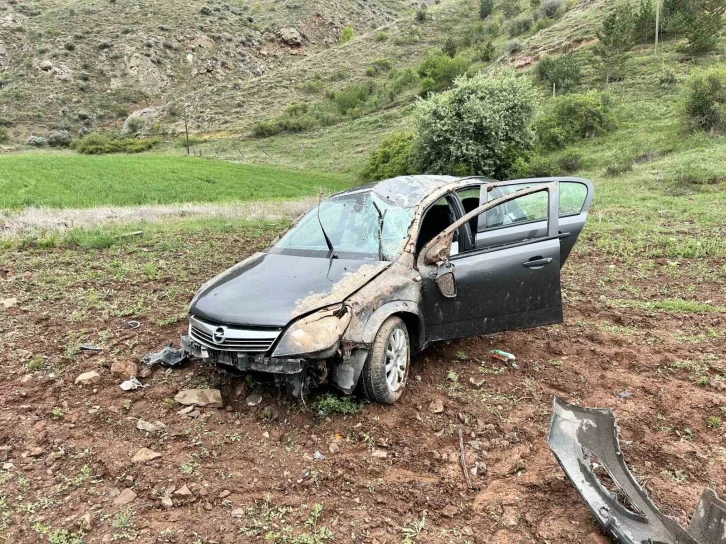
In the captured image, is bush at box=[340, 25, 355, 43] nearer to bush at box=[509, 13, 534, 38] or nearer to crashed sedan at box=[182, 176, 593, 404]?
bush at box=[509, 13, 534, 38]

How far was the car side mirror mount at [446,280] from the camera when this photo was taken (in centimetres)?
407

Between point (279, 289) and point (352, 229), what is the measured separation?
108 cm

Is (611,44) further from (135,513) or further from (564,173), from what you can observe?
(135,513)

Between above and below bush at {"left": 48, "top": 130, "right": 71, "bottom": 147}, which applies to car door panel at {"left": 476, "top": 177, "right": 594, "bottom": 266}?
below

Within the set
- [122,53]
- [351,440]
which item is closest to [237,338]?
[351,440]

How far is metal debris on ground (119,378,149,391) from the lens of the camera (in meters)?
4.06

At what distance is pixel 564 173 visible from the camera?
67.2 ft

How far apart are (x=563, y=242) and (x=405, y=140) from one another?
77.9 feet

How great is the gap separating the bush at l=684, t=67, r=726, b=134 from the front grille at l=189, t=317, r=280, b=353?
68.1 feet

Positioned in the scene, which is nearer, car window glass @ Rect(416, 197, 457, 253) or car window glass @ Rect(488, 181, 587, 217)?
car window glass @ Rect(416, 197, 457, 253)

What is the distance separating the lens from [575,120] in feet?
76.6

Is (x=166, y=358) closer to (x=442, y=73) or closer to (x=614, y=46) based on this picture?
(x=614, y=46)

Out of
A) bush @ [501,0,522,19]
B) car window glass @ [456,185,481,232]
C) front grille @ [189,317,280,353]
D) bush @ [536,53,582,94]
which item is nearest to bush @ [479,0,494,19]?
bush @ [501,0,522,19]

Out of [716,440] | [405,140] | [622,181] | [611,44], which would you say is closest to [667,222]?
[622,181]
